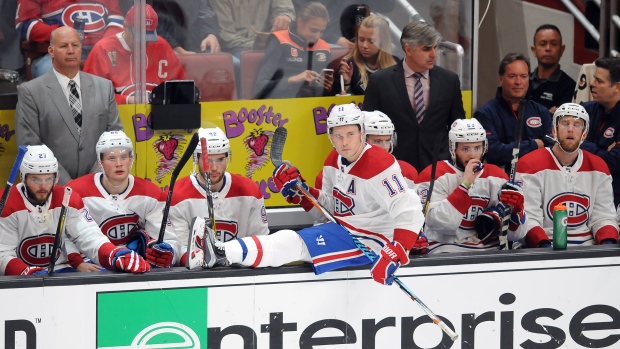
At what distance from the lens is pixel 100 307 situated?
479 cm

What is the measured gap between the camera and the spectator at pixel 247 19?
22.2ft

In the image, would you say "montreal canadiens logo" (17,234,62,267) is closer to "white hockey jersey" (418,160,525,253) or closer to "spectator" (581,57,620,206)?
"white hockey jersey" (418,160,525,253)

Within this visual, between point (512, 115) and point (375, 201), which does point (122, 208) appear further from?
point (512, 115)

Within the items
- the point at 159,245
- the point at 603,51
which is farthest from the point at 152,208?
the point at 603,51

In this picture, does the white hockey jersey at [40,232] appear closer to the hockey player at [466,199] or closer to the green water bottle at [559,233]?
the hockey player at [466,199]

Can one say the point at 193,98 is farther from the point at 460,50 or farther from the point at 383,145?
the point at 460,50

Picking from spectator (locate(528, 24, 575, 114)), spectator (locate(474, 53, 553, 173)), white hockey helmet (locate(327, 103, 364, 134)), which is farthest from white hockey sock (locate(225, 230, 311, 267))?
spectator (locate(528, 24, 575, 114))

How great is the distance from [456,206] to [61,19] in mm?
2332

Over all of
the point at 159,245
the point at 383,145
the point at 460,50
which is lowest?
the point at 159,245

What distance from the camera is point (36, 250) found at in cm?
540

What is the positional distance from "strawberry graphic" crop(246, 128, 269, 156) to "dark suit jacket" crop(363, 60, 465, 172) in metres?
0.66

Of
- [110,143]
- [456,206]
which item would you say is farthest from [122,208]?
[456,206]

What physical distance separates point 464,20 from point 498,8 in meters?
1.54

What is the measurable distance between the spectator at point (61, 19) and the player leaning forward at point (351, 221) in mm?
1624
